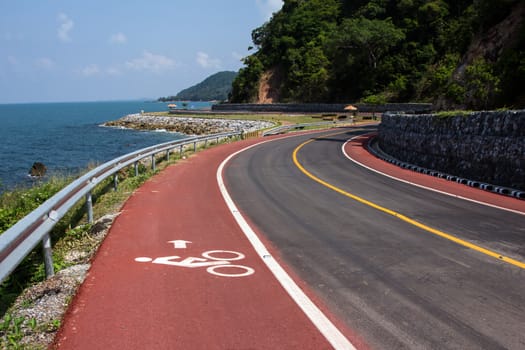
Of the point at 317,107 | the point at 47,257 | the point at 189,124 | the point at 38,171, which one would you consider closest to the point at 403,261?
the point at 47,257

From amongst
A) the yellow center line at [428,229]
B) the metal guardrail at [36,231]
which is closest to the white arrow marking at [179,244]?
the metal guardrail at [36,231]

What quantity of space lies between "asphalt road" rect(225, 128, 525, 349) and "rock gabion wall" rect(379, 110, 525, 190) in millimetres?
2885

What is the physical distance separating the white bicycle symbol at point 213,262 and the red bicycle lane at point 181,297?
0.01 meters

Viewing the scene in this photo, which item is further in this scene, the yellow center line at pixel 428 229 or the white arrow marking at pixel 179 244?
the white arrow marking at pixel 179 244

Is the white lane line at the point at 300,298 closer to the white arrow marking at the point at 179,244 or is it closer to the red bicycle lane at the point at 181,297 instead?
the red bicycle lane at the point at 181,297

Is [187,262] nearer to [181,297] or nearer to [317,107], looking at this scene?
[181,297]

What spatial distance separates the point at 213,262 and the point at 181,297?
1.42 m

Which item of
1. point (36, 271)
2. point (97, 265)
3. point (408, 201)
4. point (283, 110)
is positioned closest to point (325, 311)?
point (97, 265)

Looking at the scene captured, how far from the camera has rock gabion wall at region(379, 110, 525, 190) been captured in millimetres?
13891

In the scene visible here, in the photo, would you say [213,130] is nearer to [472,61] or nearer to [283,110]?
[283,110]

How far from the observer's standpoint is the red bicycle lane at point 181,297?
441cm

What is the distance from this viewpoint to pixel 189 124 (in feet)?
242

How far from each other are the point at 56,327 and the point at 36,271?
2.44m

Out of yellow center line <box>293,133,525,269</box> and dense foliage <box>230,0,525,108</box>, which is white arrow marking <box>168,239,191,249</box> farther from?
dense foliage <box>230,0,525,108</box>
